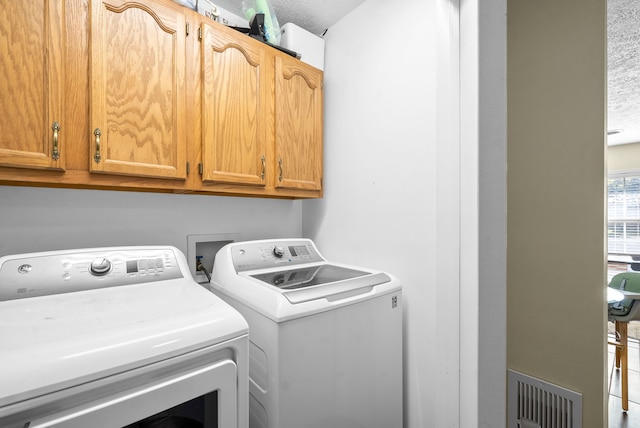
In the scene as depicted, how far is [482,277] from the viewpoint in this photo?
1.09 metres

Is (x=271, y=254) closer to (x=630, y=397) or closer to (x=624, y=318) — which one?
(x=624, y=318)

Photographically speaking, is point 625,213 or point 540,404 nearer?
point 540,404

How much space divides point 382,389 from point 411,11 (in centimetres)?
178

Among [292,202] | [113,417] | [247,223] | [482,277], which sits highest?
[292,202]

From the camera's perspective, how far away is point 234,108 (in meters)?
1.40

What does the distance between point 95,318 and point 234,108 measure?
41.2 inches

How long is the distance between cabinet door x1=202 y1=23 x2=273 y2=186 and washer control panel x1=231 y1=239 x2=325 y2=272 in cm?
34

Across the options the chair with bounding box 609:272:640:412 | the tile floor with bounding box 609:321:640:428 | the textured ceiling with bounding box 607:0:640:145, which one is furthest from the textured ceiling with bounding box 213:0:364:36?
the tile floor with bounding box 609:321:640:428

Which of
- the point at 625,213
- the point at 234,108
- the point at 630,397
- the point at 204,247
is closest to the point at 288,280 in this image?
the point at 204,247

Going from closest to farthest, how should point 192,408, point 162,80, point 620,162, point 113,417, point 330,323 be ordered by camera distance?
point 113,417, point 192,408, point 330,323, point 162,80, point 620,162

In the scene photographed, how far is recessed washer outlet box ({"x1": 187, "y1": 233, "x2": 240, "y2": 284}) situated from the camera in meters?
1.57

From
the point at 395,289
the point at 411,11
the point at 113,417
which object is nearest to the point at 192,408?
the point at 113,417

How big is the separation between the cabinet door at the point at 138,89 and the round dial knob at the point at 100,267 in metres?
0.34

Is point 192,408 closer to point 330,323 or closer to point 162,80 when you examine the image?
point 330,323
